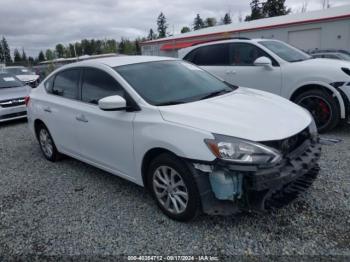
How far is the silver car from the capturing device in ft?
28.1

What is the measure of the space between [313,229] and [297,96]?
11.6ft

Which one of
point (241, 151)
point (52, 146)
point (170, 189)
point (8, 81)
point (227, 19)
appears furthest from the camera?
point (227, 19)

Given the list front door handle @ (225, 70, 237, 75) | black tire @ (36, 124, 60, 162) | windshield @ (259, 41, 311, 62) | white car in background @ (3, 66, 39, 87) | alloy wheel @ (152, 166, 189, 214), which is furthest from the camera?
white car in background @ (3, 66, 39, 87)

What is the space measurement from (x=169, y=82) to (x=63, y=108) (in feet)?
5.41

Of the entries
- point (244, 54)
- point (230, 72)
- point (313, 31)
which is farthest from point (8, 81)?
point (313, 31)

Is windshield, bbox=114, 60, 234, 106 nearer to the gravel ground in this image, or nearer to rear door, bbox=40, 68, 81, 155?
rear door, bbox=40, 68, 81, 155

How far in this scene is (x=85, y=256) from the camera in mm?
2723

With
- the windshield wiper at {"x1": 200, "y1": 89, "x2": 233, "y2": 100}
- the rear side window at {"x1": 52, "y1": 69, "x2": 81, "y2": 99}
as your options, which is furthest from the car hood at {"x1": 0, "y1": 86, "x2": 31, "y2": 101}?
the windshield wiper at {"x1": 200, "y1": 89, "x2": 233, "y2": 100}

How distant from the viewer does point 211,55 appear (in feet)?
23.6

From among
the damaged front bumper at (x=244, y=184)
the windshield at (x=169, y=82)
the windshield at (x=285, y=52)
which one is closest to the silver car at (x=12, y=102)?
the windshield at (x=169, y=82)

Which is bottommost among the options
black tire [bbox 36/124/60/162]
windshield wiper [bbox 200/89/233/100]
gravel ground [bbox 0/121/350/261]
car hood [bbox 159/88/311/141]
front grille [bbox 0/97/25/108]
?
gravel ground [bbox 0/121/350/261]

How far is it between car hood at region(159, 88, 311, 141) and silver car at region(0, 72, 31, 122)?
7056 millimetres

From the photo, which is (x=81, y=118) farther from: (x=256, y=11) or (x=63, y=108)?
(x=256, y=11)

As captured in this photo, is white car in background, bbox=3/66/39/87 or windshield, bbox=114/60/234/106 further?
white car in background, bbox=3/66/39/87
